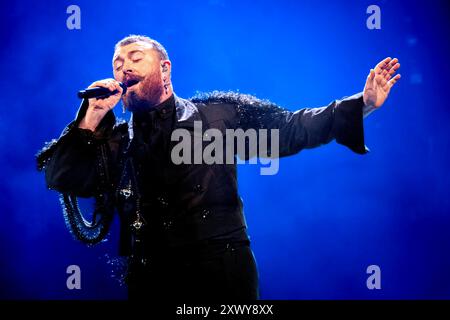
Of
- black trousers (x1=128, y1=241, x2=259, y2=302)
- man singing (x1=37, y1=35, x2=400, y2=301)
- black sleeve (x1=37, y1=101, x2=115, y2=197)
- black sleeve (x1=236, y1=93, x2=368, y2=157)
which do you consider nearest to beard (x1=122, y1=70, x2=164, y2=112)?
man singing (x1=37, y1=35, x2=400, y2=301)

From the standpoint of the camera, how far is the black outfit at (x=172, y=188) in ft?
5.33

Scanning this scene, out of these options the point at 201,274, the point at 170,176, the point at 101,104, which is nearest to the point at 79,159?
the point at 101,104

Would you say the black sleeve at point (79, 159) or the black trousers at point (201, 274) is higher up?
the black sleeve at point (79, 159)

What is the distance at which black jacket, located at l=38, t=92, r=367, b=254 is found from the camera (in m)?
1.62

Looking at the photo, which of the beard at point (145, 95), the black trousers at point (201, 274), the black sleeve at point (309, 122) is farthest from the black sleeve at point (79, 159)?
the black sleeve at point (309, 122)

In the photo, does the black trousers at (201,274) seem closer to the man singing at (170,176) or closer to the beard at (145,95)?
the man singing at (170,176)

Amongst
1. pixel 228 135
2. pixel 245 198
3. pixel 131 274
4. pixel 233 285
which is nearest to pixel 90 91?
pixel 228 135

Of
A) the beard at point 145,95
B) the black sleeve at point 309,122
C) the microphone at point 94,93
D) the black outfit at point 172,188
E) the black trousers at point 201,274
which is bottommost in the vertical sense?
the black trousers at point 201,274

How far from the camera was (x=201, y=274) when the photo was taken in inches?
64.1

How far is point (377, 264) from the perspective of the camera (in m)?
2.47

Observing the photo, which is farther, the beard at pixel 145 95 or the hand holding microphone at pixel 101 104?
the beard at pixel 145 95
